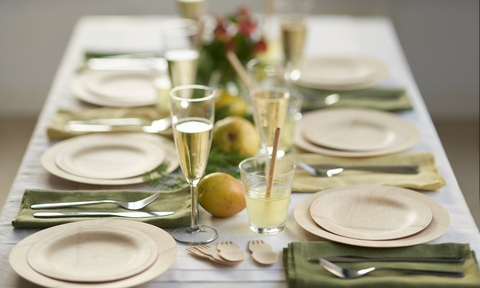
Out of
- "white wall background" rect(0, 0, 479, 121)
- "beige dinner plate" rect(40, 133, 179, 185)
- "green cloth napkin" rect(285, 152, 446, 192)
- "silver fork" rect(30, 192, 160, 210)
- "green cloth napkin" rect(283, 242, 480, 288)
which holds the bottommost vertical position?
"white wall background" rect(0, 0, 479, 121)

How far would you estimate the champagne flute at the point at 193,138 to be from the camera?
1005 millimetres

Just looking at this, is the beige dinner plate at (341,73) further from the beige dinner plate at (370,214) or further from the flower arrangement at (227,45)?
the beige dinner plate at (370,214)

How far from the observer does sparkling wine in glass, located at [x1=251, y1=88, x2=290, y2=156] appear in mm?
1257

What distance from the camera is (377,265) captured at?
3.05 ft

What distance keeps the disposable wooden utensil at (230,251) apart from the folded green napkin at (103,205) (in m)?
0.12

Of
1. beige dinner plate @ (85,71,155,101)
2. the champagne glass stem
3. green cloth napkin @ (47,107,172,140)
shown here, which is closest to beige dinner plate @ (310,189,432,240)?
the champagne glass stem

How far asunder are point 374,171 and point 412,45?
3.57m

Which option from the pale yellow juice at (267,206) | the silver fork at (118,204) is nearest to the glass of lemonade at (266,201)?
the pale yellow juice at (267,206)

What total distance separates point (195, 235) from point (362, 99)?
976 millimetres

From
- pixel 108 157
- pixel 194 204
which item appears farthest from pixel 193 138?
pixel 108 157

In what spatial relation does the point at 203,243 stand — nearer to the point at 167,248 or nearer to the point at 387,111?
the point at 167,248

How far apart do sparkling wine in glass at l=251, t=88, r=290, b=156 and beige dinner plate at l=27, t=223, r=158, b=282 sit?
43 cm

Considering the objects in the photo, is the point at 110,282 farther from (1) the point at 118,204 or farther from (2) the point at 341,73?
(2) the point at 341,73

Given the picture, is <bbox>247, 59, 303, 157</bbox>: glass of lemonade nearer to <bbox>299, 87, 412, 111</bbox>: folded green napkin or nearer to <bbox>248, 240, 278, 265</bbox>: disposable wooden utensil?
<bbox>299, 87, 412, 111</bbox>: folded green napkin
